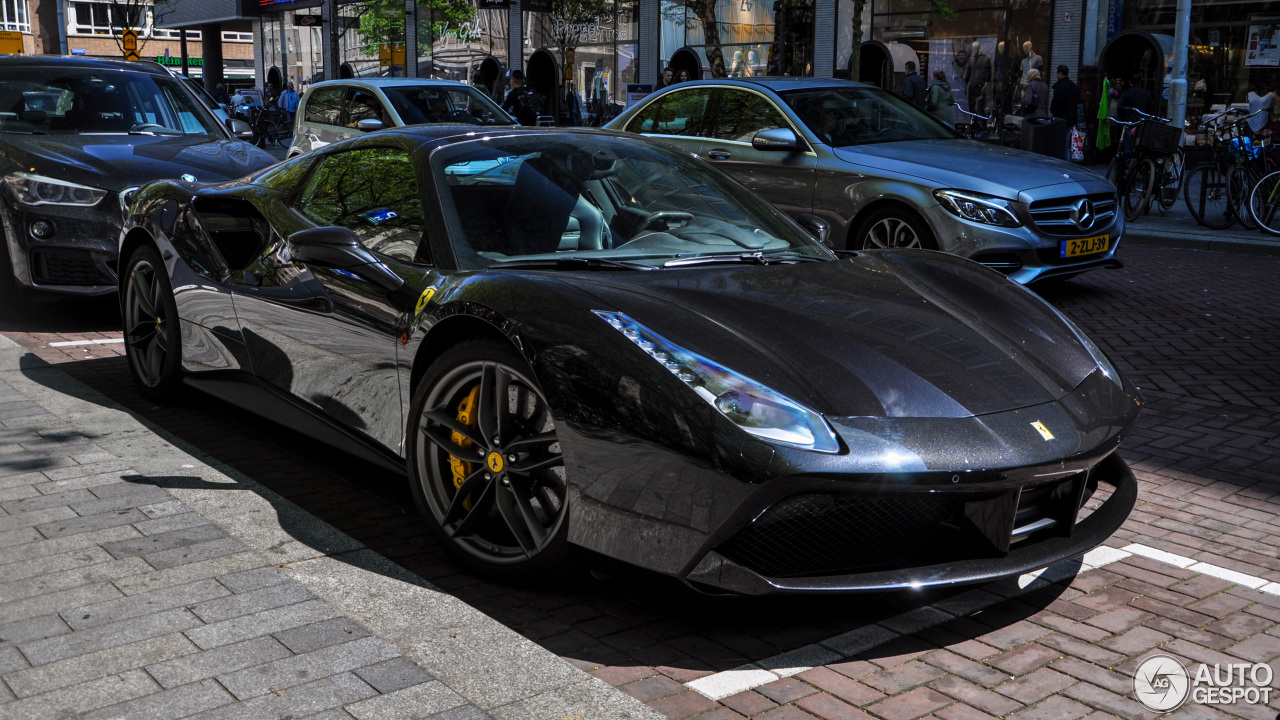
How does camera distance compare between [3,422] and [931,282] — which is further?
[3,422]

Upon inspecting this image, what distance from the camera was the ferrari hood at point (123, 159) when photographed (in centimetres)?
729

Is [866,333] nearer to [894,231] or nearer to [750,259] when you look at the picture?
[750,259]

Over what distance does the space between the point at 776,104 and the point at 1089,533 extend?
21.2 feet

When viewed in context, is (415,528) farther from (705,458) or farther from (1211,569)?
(1211,569)

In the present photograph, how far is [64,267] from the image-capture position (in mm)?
7266

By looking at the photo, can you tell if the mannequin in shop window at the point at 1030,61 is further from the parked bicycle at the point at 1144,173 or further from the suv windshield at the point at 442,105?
the suv windshield at the point at 442,105

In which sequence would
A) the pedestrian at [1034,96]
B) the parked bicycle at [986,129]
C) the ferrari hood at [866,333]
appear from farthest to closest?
the parked bicycle at [986,129] → the pedestrian at [1034,96] → the ferrari hood at [866,333]

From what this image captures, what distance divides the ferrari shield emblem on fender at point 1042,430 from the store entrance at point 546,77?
23839 mm

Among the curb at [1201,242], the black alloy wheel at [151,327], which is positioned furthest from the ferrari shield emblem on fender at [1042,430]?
the curb at [1201,242]

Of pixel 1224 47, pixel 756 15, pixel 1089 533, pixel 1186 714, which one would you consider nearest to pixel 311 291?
pixel 1089 533

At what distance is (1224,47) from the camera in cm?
1973

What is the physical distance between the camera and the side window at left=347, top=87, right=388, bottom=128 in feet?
43.8

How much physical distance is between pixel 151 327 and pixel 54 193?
2.34m

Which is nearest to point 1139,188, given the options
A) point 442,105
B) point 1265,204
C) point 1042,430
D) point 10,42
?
point 1265,204
